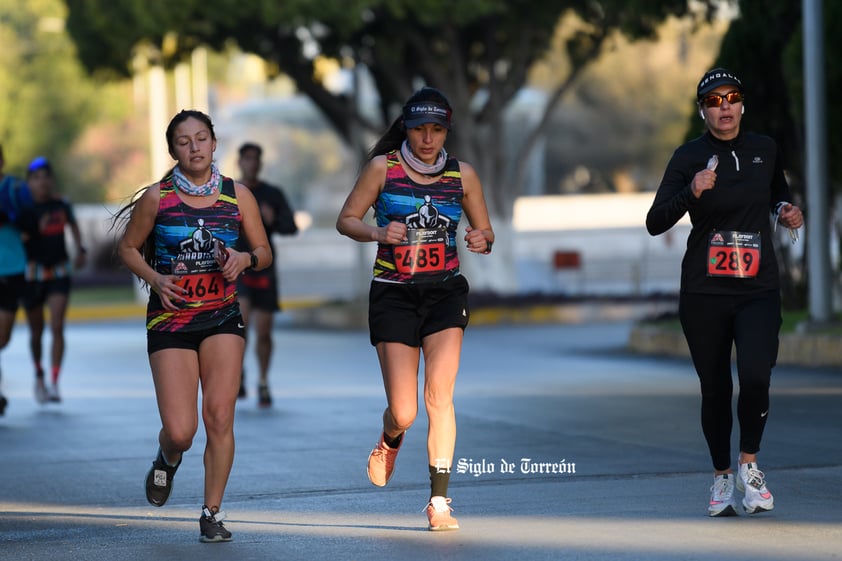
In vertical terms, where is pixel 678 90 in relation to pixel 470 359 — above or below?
above

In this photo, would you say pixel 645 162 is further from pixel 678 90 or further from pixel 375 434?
pixel 375 434

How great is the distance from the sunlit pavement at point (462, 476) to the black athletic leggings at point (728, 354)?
37 cm

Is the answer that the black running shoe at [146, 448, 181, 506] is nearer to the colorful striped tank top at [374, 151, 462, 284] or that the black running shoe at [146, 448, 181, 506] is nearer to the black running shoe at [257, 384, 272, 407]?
the colorful striped tank top at [374, 151, 462, 284]

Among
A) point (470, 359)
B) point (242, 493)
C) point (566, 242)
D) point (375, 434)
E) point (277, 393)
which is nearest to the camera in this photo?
point (242, 493)

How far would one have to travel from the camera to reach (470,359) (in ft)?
59.1

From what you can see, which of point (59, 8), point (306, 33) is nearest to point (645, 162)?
point (59, 8)

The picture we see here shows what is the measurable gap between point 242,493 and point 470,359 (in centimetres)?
946

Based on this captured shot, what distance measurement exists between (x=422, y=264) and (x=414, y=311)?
22 centimetres

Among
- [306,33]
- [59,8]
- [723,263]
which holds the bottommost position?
[723,263]

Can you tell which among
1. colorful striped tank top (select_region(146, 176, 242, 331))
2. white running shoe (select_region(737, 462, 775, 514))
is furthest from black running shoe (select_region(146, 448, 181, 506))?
white running shoe (select_region(737, 462, 775, 514))

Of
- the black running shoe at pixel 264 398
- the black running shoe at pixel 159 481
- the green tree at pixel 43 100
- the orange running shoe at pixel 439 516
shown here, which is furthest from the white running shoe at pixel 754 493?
the green tree at pixel 43 100

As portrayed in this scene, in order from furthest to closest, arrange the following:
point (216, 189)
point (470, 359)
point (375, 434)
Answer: point (470, 359) < point (375, 434) < point (216, 189)

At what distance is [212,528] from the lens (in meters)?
7.13

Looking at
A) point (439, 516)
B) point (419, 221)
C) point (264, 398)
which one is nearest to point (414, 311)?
point (419, 221)
